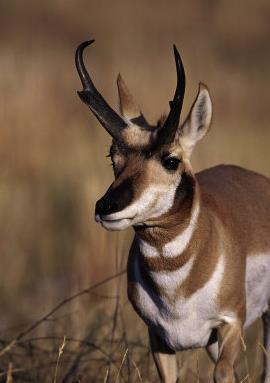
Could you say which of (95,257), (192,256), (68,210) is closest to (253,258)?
(192,256)

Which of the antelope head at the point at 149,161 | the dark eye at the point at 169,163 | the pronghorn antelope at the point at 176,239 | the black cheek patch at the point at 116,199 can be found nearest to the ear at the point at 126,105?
the pronghorn antelope at the point at 176,239

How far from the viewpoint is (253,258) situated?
18.7 feet

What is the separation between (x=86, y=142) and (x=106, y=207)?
5.56m

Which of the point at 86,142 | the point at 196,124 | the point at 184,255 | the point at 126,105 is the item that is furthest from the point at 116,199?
the point at 86,142

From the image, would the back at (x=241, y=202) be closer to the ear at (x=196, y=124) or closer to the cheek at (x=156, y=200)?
the ear at (x=196, y=124)

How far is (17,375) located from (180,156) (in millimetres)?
1721

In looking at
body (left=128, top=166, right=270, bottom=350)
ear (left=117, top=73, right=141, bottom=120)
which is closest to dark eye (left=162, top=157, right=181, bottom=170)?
body (left=128, top=166, right=270, bottom=350)

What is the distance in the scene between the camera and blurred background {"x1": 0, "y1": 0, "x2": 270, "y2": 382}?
6.76 m

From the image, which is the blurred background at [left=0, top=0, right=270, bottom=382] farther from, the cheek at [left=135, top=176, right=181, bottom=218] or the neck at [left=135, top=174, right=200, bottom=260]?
the cheek at [left=135, top=176, right=181, bottom=218]

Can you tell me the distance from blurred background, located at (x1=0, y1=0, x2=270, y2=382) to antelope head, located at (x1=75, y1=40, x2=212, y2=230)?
679 mm

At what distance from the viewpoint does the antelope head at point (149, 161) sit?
4.76m

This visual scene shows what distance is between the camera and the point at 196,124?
5328 millimetres

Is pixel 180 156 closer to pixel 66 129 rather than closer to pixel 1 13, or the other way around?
pixel 66 129

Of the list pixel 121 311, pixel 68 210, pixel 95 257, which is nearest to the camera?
pixel 121 311
